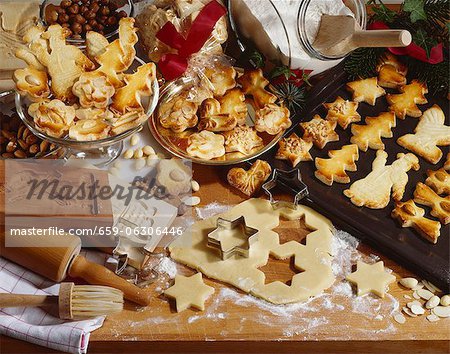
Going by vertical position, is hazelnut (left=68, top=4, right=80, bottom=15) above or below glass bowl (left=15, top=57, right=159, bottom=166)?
above

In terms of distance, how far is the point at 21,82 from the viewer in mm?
1228

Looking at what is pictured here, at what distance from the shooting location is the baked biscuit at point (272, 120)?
1330 mm

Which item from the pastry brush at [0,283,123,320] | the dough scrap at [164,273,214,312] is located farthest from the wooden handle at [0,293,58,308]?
the dough scrap at [164,273,214,312]

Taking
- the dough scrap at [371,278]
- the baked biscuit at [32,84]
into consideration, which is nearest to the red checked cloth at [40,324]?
the baked biscuit at [32,84]

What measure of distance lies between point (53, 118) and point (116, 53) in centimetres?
17

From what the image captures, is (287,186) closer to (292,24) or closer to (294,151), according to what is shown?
(294,151)

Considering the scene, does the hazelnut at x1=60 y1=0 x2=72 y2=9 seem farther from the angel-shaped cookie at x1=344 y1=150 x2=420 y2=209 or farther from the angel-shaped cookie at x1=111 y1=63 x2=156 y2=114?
the angel-shaped cookie at x1=344 y1=150 x2=420 y2=209

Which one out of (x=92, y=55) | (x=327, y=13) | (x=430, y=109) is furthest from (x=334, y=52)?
(x=92, y=55)

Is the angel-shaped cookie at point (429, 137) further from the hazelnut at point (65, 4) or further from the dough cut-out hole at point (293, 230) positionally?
the hazelnut at point (65, 4)

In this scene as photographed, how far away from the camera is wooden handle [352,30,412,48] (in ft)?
4.15

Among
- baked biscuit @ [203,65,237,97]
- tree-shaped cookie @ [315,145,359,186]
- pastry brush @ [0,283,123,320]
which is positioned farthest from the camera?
baked biscuit @ [203,65,237,97]

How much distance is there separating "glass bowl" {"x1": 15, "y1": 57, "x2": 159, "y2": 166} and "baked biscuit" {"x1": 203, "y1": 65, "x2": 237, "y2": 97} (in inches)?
5.1

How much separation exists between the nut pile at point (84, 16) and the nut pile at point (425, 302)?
0.77 meters

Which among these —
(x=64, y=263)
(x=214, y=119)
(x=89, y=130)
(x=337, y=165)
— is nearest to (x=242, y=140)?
(x=214, y=119)
